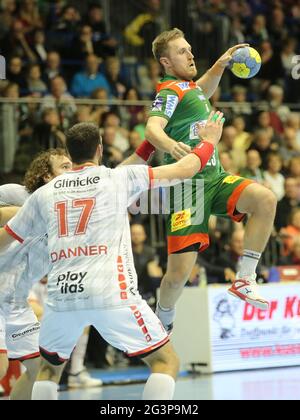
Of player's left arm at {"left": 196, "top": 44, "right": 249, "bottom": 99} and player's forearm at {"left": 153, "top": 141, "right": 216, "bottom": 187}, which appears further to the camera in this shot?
player's left arm at {"left": 196, "top": 44, "right": 249, "bottom": 99}

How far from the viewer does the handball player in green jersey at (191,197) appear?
8.41 m

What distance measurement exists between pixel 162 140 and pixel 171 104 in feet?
2.11

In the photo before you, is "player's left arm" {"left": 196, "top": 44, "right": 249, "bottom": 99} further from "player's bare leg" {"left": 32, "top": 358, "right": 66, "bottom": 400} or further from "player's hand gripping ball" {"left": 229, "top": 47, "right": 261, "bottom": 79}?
"player's bare leg" {"left": 32, "top": 358, "right": 66, "bottom": 400}

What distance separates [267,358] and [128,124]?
4944mm

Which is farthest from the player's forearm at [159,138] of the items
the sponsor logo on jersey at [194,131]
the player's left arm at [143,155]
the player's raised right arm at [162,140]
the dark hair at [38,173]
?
the dark hair at [38,173]

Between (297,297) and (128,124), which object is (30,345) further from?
(128,124)

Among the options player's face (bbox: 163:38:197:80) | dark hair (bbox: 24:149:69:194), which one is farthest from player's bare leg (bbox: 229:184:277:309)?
dark hair (bbox: 24:149:69:194)

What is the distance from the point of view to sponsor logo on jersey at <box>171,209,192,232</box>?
868cm

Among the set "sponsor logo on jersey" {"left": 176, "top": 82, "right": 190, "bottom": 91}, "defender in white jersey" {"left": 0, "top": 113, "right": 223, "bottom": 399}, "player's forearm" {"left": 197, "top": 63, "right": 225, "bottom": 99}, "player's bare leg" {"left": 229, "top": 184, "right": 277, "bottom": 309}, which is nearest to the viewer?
"defender in white jersey" {"left": 0, "top": 113, "right": 223, "bottom": 399}

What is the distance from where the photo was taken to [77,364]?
1277 centimetres

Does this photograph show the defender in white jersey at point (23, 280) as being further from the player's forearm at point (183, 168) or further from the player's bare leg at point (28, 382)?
the player's forearm at point (183, 168)

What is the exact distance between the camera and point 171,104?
8.60m

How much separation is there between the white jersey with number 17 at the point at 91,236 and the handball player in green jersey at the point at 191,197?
1.32 metres
